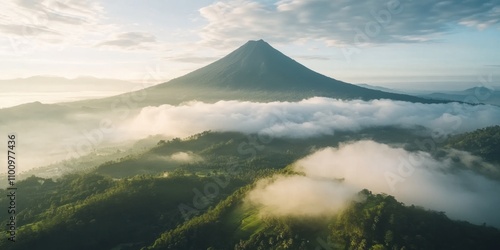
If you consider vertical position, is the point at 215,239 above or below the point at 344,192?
below

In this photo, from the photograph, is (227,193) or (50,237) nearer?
(50,237)

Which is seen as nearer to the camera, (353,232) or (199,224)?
(353,232)

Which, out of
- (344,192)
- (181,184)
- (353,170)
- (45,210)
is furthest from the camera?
(353,170)

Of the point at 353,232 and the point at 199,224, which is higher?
the point at 353,232

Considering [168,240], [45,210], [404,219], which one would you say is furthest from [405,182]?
[45,210]

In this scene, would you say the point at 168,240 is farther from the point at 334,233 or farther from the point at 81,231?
the point at 334,233

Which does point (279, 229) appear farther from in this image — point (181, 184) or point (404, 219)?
point (181, 184)

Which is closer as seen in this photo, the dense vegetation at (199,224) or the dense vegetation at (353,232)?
the dense vegetation at (353,232)

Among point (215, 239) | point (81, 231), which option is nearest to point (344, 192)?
point (215, 239)

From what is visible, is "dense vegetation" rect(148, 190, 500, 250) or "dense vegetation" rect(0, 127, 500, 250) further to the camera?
"dense vegetation" rect(0, 127, 500, 250)

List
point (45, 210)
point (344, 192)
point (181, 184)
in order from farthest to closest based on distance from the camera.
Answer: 1. point (181, 184)
2. point (45, 210)
3. point (344, 192)
